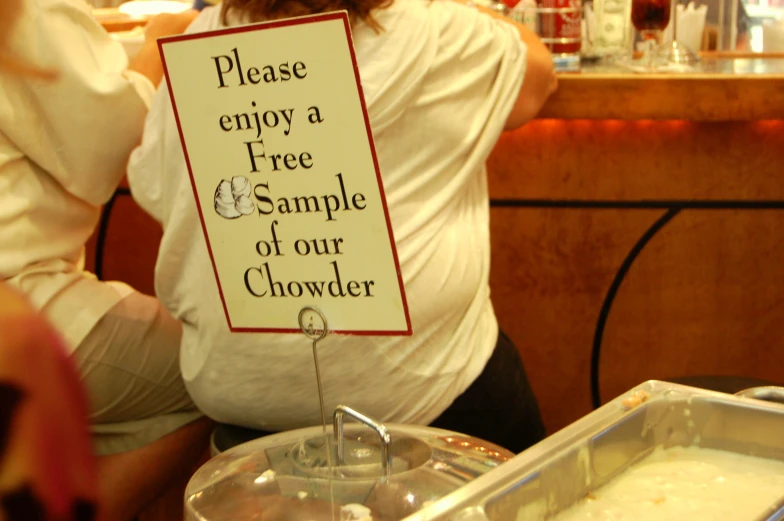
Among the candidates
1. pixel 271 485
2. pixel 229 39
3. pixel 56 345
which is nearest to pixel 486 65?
pixel 229 39

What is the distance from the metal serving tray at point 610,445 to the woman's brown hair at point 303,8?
58 cm

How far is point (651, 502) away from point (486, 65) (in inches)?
26.7

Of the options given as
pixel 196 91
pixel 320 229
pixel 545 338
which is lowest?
pixel 545 338

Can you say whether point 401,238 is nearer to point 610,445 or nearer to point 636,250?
point 610,445

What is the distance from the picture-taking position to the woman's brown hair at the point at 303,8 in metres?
1.24

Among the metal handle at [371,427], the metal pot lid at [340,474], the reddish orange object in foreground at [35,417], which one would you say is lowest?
the metal pot lid at [340,474]

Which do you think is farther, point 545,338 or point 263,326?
point 545,338

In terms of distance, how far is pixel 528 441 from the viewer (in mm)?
1525

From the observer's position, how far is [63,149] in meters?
1.43

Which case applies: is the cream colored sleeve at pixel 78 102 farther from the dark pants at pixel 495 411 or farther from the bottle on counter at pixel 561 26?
the bottle on counter at pixel 561 26

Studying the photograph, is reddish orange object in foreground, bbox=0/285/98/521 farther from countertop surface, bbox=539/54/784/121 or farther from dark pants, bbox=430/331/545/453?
countertop surface, bbox=539/54/784/121

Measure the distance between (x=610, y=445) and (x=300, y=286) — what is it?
1.17 ft

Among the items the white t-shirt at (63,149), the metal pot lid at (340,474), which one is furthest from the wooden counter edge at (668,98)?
the metal pot lid at (340,474)

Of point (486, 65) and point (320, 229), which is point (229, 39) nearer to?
point (320, 229)
